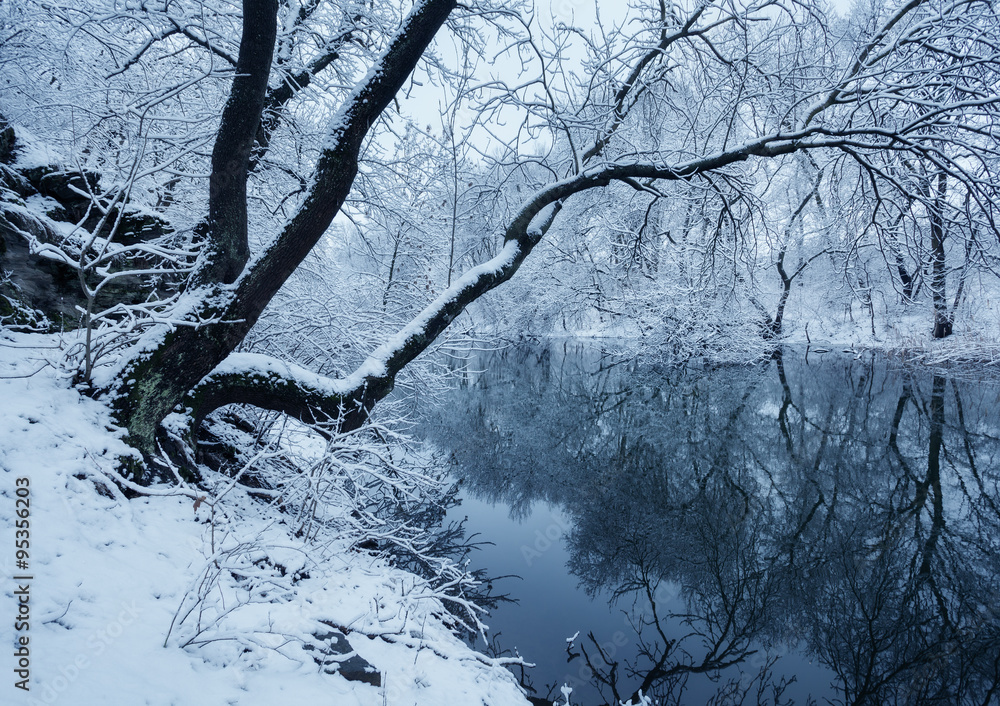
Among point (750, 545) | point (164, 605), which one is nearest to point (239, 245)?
point (164, 605)

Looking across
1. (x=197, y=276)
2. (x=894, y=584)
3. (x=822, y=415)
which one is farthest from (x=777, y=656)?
(x=822, y=415)

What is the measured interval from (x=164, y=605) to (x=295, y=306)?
4.14 metres

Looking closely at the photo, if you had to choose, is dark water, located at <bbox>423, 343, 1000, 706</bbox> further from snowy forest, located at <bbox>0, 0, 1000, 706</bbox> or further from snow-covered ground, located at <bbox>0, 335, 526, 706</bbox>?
snow-covered ground, located at <bbox>0, 335, 526, 706</bbox>

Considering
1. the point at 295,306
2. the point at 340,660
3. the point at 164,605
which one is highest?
the point at 295,306

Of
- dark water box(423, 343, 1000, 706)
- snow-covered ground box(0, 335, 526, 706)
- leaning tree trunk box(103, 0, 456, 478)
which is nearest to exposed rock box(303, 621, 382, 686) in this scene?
snow-covered ground box(0, 335, 526, 706)

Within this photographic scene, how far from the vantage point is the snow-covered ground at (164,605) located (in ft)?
4.80

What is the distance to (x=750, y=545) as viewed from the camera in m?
4.44

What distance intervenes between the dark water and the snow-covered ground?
119cm

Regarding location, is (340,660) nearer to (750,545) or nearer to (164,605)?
(164,605)

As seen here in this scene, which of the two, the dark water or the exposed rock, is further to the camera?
the dark water

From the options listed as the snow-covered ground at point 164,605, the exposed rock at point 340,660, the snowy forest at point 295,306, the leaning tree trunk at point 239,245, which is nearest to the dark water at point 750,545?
the snowy forest at point 295,306

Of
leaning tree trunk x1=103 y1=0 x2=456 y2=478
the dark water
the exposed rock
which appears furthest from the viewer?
the dark water

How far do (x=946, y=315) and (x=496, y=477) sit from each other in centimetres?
1383

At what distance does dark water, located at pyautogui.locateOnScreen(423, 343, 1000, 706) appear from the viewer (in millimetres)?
3059
